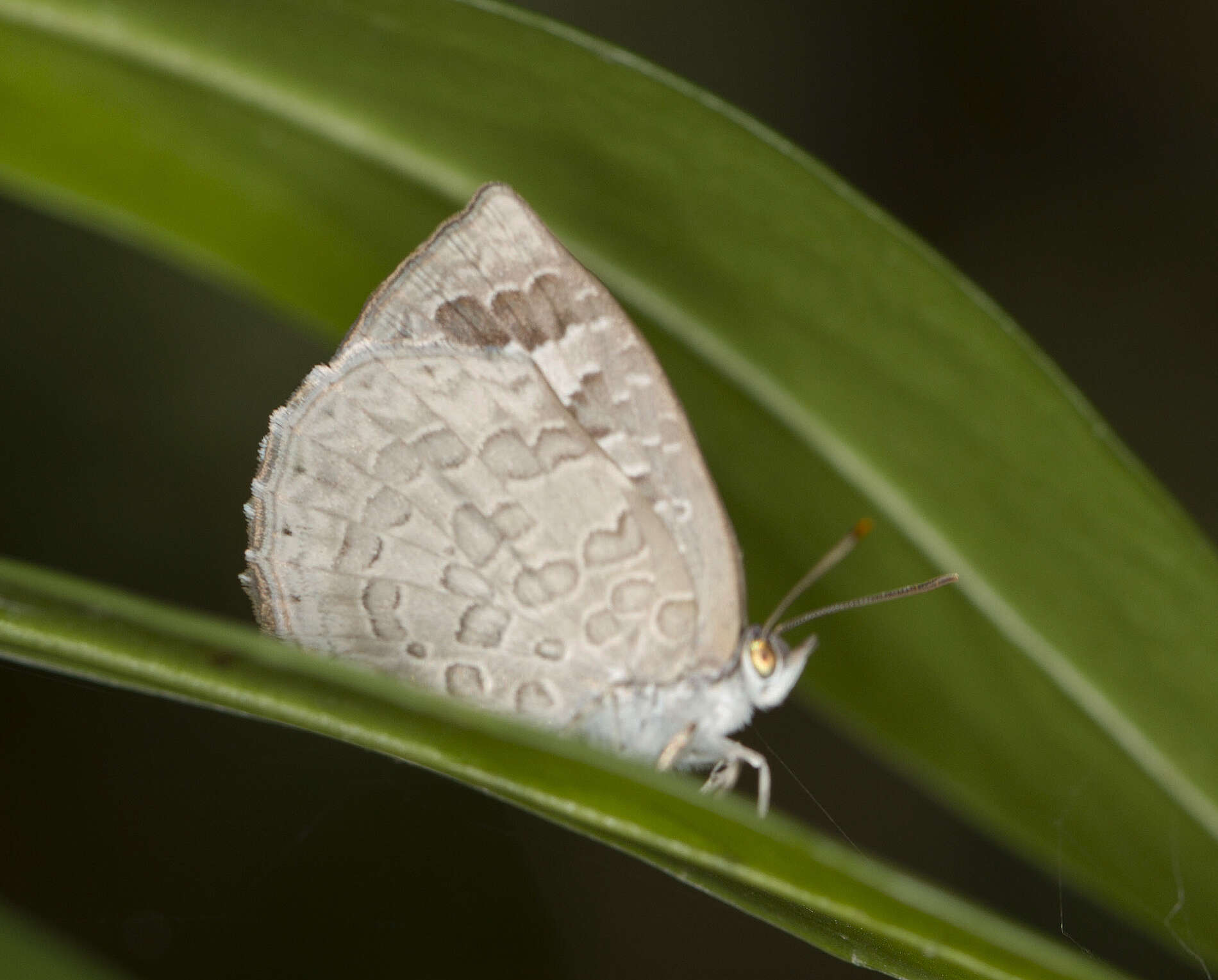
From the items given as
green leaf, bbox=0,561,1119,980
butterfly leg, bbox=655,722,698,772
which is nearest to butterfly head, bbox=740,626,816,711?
butterfly leg, bbox=655,722,698,772

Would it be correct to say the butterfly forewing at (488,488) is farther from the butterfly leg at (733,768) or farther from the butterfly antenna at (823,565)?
the butterfly leg at (733,768)

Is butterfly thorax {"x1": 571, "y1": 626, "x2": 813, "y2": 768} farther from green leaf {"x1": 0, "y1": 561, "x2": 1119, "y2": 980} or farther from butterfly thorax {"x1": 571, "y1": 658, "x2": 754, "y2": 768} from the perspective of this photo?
green leaf {"x1": 0, "y1": 561, "x2": 1119, "y2": 980}

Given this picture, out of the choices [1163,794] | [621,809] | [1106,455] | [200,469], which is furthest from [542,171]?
[200,469]

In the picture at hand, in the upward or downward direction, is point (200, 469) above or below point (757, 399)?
below

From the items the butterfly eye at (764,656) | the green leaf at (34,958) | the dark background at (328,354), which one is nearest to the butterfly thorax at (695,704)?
the butterfly eye at (764,656)

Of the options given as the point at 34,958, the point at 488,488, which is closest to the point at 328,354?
the point at 488,488

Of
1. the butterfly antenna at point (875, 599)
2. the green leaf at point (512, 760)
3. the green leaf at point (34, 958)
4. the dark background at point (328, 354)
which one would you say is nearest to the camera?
the green leaf at point (512, 760)

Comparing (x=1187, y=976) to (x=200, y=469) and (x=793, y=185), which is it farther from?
(x=200, y=469)
